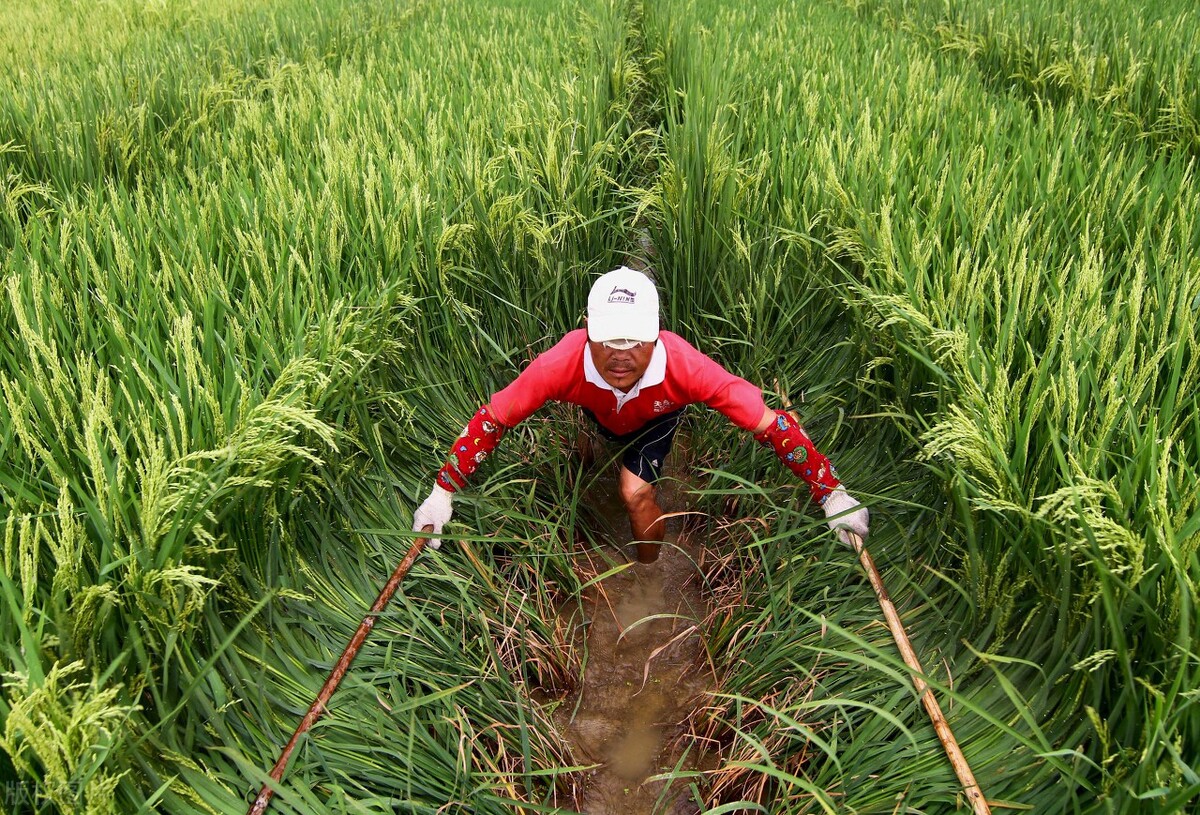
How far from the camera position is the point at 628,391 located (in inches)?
86.4

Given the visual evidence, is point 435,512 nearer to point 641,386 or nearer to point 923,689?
point 641,386

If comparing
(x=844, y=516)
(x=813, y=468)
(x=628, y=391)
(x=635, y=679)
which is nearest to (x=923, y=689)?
(x=844, y=516)

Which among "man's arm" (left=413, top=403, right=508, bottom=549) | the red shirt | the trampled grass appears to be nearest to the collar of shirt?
the red shirt

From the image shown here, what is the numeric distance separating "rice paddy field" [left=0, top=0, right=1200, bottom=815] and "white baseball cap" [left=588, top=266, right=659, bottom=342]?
0.43 meters

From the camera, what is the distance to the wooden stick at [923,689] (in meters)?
1.39

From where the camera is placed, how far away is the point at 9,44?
15.2 feet

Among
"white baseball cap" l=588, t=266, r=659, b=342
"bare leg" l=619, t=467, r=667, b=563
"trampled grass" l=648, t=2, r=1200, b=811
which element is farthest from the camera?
"bare leg" l=619, t=467, r=667, b=563

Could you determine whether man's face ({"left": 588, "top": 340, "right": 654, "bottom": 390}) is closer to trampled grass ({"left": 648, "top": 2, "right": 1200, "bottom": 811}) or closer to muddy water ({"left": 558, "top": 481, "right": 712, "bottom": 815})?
muddy water ({"left": 558, "top": 481, "right": 712, "bottom": 815})

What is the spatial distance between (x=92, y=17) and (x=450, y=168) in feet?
14.1

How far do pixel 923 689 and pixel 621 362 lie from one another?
1002 millimetres

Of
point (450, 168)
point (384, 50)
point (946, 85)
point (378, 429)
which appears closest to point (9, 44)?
point (384, 50)

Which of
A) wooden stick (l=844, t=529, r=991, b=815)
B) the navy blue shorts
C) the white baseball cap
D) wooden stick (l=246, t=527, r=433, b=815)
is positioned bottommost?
the navy blue shorts

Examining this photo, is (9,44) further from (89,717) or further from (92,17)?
(89,717)

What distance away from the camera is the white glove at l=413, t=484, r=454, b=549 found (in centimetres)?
207
